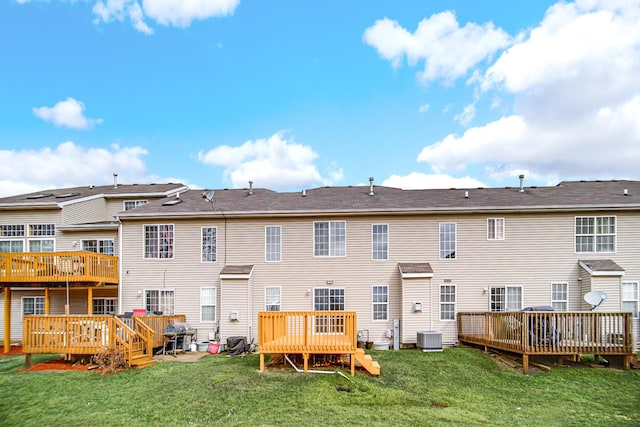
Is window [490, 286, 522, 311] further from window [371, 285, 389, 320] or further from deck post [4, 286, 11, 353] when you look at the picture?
deck post [4, 286, 11, 353]

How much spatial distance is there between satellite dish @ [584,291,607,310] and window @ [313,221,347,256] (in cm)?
833

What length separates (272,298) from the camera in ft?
53.7

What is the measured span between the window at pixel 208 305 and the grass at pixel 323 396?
13.0 ft

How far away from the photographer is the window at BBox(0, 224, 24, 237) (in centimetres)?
1870

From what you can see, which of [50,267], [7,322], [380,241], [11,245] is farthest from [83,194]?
[380,241]

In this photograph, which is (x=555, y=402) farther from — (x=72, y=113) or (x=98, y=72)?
(x=72, y=113)

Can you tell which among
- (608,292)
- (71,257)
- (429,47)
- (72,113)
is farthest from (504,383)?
(72,113)

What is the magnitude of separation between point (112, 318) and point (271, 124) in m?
14.2

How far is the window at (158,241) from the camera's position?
16.9 metres

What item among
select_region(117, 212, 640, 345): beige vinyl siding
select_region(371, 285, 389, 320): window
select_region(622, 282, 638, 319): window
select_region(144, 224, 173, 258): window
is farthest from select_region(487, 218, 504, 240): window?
select_region(144, 224, 173, 258): window

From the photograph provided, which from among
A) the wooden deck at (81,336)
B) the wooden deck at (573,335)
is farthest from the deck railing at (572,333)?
the wooden deck at (81,336)

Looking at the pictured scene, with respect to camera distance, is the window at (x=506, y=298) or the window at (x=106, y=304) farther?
the window at (x=106, y=304)

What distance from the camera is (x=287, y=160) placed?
43.6 metres

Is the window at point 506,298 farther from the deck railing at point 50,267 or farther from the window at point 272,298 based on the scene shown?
the deck railing at point 50,267
